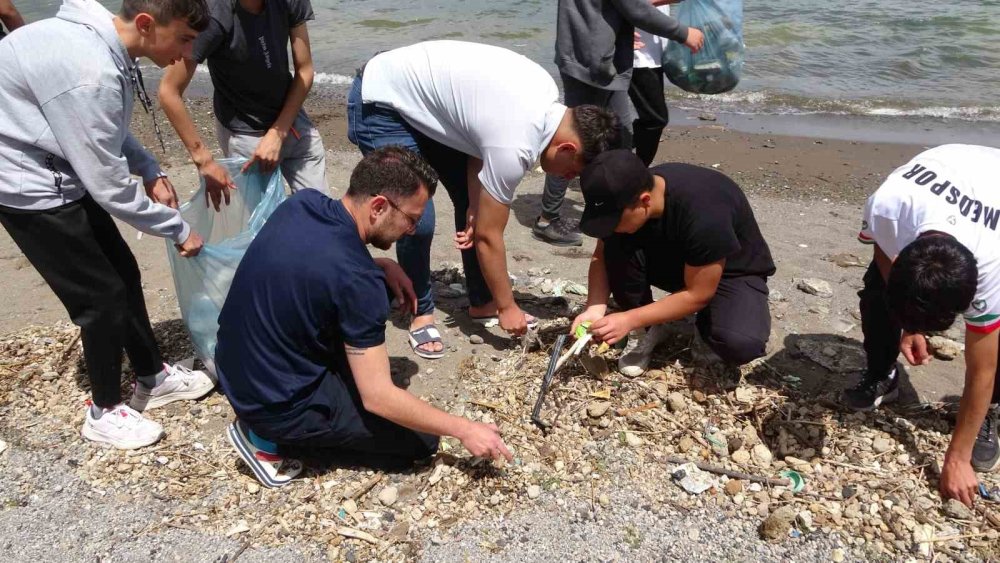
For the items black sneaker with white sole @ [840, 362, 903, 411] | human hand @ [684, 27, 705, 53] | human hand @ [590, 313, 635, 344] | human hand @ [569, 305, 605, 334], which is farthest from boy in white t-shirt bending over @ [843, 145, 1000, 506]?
human hand @ [684, 27, 705, 53]

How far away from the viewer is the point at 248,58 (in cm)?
321

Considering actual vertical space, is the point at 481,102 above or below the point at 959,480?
above

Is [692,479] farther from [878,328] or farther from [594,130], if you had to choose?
[594,130]

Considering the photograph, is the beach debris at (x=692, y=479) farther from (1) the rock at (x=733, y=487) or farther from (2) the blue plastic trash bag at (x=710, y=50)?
(2) the blue plastic trash bag at (x=710, y=50)

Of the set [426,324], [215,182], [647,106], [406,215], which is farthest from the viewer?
[647,106]

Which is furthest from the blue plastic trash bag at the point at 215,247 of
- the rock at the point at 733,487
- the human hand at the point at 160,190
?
the rock at the point at 733,487

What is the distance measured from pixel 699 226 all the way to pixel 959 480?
4.08 ft

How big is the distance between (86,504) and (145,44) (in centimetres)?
163

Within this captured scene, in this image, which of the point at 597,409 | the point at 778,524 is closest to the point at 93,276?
the point at 597,409

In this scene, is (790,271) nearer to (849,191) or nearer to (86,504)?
(849,191)

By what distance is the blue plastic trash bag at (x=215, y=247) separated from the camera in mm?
2975

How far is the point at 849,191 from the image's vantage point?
6.21 meters

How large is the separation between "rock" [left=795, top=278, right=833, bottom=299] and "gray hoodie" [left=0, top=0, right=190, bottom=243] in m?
3.35

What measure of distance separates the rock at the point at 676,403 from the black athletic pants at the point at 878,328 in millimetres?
779
